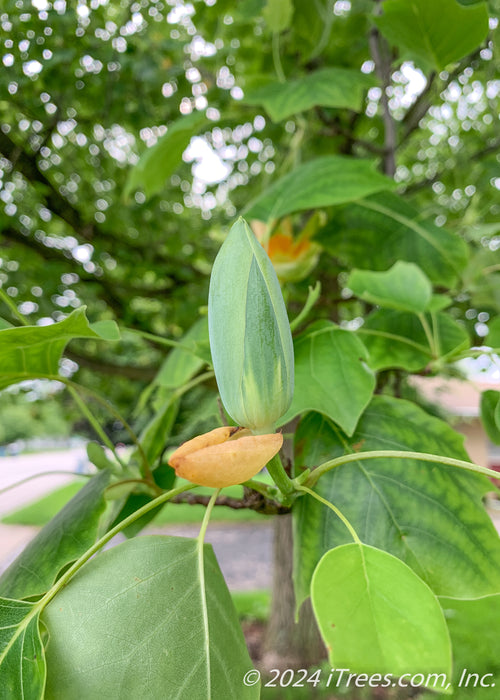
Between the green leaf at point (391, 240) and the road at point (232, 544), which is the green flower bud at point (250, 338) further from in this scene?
the road at point (232, 544)

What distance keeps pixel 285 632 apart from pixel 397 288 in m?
2.25

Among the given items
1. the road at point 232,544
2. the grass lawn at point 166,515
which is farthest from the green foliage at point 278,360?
the grass lawn at point 166,515

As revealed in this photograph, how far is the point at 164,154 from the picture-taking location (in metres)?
1.01

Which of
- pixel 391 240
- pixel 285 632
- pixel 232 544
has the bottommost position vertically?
pixel 232 544

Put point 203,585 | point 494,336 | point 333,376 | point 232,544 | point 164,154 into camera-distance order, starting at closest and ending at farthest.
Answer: point 203,585 < point 333,376 < point 494,336 < point 164,154 < point 232,544

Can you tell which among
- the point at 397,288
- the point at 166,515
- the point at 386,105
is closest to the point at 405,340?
the point at 397,288

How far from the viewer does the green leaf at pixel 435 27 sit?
25.8 inches

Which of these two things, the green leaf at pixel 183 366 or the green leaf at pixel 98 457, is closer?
the green leaf at pixel 98 457

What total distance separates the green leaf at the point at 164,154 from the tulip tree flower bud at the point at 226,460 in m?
0.73

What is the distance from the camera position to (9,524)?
6.50 metres

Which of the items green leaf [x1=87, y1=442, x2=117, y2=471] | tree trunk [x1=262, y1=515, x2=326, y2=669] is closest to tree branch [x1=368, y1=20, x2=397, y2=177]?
green leaf [x1=87, y1=442, x2=117, y2=471]

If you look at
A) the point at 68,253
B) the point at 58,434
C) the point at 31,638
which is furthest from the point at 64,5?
the point at 58,434

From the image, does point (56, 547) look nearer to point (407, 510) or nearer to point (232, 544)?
point (407, 510)

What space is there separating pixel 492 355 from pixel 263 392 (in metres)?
0.36
